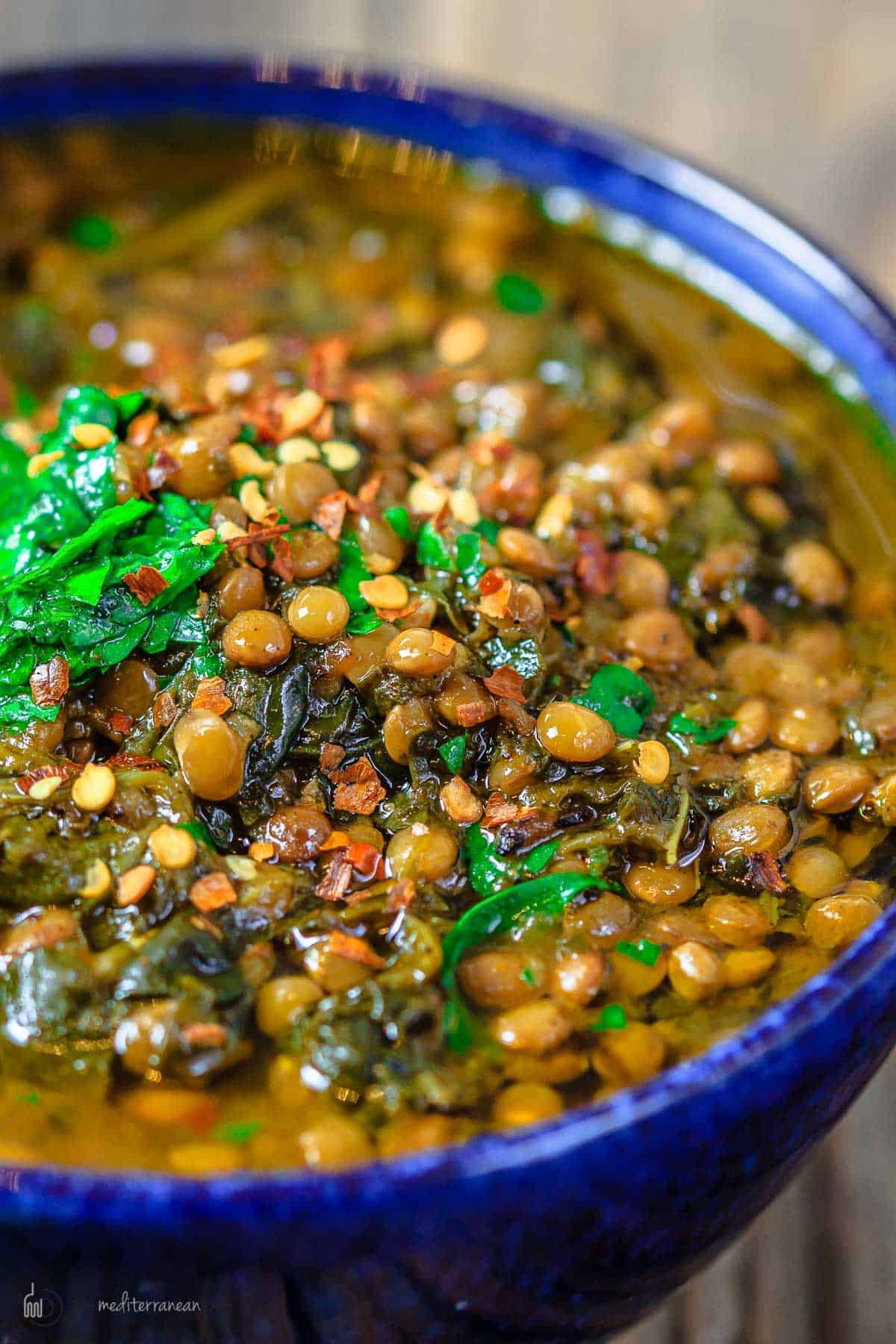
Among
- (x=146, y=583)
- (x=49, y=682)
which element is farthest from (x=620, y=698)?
(x=49, y=682)

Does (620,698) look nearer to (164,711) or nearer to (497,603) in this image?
(497,603)

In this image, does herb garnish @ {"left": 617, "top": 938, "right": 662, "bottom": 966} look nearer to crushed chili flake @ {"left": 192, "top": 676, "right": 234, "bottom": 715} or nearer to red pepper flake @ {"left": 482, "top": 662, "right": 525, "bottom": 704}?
red pepper flake @ {"left": 482, "top": 662, "right": 525, "bottom": 704}

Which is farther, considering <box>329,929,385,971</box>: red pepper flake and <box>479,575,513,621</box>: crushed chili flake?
<box>479,575,513,621</box>: crushed chili flake

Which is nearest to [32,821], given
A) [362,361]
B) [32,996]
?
[32,996]

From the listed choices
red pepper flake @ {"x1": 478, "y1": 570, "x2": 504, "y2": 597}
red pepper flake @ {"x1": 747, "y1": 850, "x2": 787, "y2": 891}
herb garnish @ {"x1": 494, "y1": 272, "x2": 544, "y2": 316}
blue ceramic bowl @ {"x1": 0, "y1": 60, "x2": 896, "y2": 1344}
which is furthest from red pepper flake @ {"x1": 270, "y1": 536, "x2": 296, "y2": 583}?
herb garnish @ {"x1": 494, "y1": 272, "x2": 544, "y2": 316}

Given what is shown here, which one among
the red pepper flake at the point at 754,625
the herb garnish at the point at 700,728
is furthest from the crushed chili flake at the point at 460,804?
the red pepper flake at the point at 754,625

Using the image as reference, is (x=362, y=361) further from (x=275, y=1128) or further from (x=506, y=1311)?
Result: (x=506, y=1311)

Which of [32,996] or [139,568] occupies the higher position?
[139,568]

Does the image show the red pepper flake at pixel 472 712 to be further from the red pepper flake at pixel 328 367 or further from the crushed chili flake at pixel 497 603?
the red pepper flake at pixel 328 367
